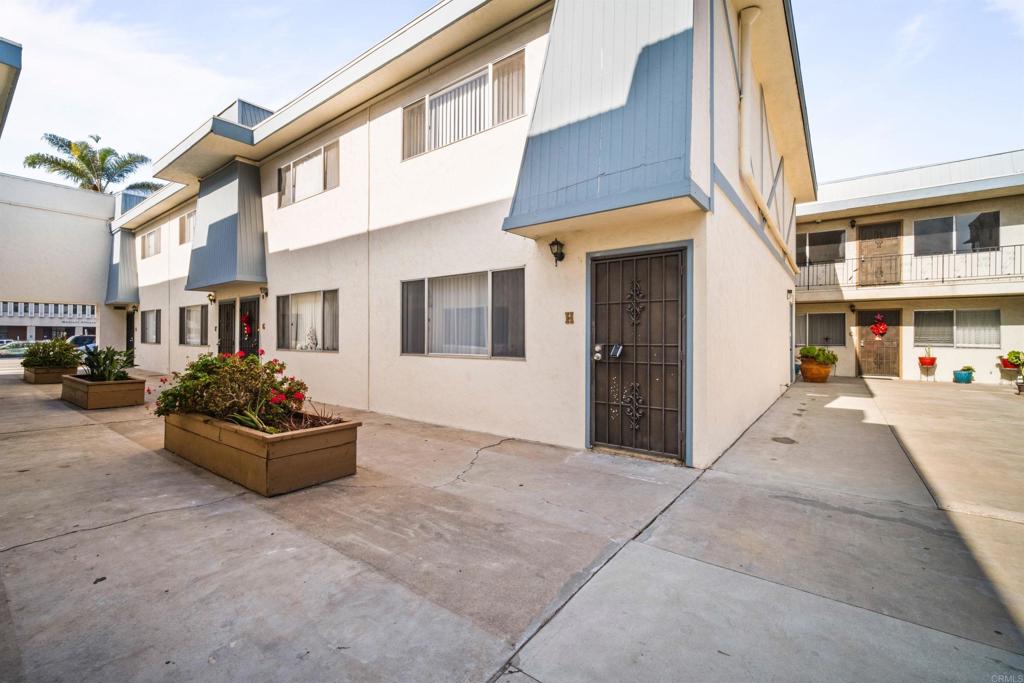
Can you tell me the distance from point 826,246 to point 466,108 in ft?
50.4

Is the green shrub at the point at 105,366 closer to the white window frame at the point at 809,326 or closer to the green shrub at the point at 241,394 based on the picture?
the green shrub at the point at 241,394

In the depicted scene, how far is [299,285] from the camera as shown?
9977 millimetres

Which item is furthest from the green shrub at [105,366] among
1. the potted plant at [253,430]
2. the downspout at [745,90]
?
the downspout at [745,90]

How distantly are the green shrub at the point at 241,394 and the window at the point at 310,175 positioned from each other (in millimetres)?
5659

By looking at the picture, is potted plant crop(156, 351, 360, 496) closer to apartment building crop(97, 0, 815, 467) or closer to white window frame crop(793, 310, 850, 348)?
apartment building crop(97, 0, 815, 467)

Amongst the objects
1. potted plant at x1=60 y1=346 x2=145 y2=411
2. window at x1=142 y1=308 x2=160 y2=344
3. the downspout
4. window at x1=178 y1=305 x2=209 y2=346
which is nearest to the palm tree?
window at x1=142 y1=308 x2=160 y2=344

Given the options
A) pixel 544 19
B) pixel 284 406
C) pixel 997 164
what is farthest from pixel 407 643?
pixel 997 164

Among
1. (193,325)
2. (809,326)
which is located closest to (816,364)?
(809,326)

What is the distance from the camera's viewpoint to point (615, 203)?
465 cm

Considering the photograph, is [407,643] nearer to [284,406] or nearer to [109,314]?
[284,406]

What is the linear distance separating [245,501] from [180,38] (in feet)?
25.0

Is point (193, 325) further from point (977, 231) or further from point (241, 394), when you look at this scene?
point (977, 231)

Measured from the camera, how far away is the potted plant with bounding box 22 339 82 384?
12.4 m

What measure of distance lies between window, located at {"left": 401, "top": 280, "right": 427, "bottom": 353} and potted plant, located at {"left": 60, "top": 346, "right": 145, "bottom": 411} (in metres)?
5.79
